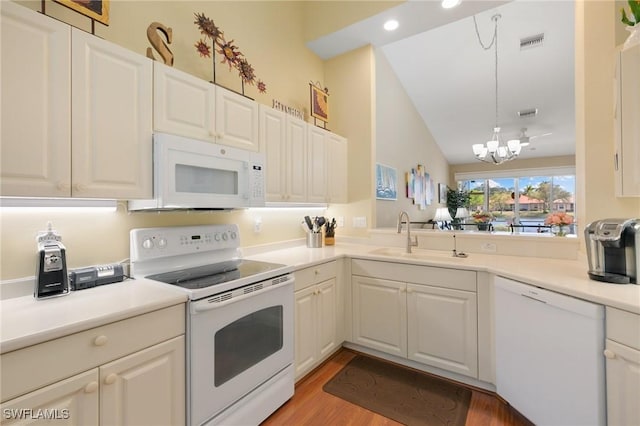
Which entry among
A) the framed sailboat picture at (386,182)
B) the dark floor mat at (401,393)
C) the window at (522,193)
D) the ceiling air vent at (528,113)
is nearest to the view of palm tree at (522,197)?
the window at (522,193)

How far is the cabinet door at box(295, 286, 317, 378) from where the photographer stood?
1998 millimetres

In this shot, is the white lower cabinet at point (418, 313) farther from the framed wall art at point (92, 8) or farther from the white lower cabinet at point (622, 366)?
the framed wall art at point (92, 8)

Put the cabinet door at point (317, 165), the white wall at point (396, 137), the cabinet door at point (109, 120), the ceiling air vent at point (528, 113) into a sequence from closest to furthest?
the cabinet door at point (109, 120) → the cabinet door at point (317, 165) → the white wall at point (396, 137) → the ceiling air vent at point (528, 113)

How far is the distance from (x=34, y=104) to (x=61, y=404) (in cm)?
113

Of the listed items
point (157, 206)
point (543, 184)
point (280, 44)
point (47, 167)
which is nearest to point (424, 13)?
point (280, 44)

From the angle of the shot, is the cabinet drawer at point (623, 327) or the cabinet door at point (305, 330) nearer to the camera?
the cabinet drawer at point (623, 327)

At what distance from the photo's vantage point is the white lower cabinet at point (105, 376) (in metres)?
0.91

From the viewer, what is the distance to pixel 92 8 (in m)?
1.41

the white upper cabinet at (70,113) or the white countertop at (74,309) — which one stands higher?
the white upper cabinet at (70,113)

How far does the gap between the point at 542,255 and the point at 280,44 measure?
9.70 feet

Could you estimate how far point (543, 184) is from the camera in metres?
7.45

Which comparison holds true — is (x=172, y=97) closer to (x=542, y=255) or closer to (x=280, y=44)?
(x=280, y=44)

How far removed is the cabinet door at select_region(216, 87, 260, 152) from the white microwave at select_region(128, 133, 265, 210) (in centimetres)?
10

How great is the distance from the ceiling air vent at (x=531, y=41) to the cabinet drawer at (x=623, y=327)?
3904mm
